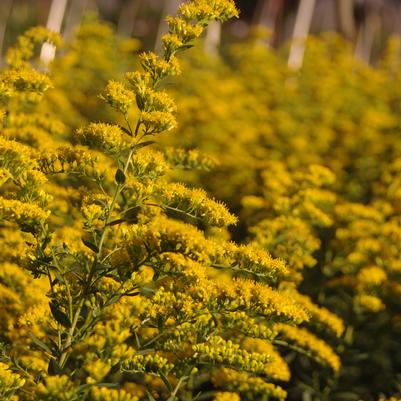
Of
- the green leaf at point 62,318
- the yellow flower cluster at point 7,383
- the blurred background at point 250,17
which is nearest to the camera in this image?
the yellow flower cluster at point 7,383

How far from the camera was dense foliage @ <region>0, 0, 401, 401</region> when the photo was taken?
2570 mm

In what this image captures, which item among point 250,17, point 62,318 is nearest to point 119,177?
point 62,318

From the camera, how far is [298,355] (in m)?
4.65

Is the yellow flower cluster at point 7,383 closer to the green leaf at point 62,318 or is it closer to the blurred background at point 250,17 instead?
the green leaf at point 62,318

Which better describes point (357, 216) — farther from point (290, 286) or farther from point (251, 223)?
point (290, 286)

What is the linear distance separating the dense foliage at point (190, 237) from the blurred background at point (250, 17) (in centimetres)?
304

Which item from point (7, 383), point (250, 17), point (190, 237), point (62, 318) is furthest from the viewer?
point (250, 17)

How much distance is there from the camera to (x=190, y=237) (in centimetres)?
244

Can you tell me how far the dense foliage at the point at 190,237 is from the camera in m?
2.57

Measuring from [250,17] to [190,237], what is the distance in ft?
81.4

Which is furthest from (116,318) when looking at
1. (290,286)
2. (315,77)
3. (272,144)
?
(315,77)

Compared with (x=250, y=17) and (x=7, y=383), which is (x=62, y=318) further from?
(x=250, y=17)

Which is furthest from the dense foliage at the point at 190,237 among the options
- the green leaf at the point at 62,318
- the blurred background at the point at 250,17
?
the blurred background at the point at 250,17

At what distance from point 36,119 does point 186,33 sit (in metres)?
1.69
